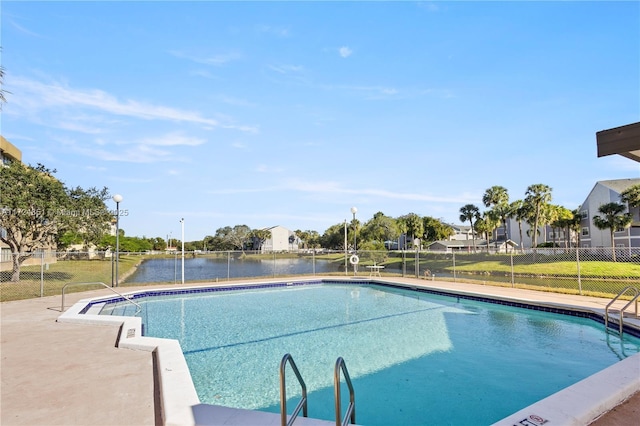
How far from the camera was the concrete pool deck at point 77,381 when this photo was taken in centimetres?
317

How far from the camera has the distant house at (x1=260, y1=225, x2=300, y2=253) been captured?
283ft

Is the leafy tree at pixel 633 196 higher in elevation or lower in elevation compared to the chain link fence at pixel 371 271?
higher

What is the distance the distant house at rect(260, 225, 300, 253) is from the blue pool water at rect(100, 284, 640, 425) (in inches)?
2895

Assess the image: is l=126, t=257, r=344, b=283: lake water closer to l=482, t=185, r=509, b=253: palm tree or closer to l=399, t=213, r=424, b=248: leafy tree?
l=482, t=185, r=509, b=253: palm tree

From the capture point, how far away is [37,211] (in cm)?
1412

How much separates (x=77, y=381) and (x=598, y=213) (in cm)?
4667

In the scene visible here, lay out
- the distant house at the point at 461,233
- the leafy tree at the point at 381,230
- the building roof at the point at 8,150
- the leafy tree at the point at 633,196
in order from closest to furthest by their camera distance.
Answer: the building roof at the point at 8,150
the leafy tree at the point at 633,196
the leafy tree at the point at 381,230
the distant house at the point at 461,233

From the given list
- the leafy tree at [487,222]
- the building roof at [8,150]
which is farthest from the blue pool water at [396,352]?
the leafy tree at [487,222]

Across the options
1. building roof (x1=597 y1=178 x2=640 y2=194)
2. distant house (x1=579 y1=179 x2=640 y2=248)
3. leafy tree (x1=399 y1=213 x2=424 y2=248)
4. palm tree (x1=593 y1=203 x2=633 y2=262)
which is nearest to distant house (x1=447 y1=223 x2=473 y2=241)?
leafy tree (x1=399 y1=213 x2=424 y2=248)

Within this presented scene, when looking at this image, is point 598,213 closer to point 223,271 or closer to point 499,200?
point 499,200

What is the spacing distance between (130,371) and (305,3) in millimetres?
9561

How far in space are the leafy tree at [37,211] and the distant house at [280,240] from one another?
67.2 metres

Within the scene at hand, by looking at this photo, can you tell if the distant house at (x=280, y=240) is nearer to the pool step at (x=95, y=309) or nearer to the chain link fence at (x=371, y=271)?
the chain link fence at (x=371, y=271)

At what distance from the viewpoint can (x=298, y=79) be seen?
1238 centimetres
